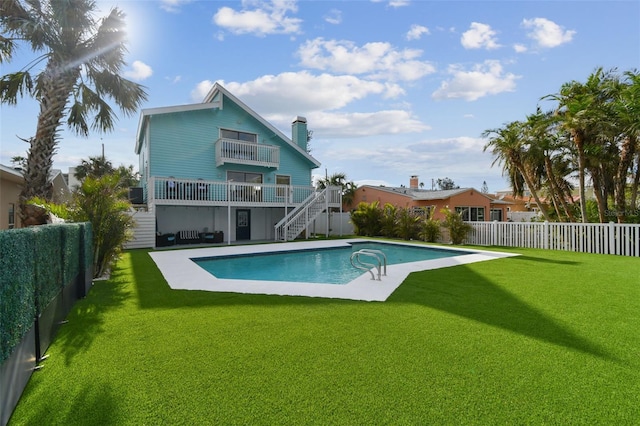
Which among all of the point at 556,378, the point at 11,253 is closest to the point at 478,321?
the point at 556,378

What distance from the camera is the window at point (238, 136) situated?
18.6 m

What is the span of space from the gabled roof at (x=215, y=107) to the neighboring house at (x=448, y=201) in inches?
403

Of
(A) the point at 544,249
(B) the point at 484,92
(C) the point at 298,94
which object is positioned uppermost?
(C) the point at 298,94

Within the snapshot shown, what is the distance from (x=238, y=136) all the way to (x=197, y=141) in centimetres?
260

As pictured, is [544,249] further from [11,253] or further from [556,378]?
[11,253]

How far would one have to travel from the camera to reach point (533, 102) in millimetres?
17203

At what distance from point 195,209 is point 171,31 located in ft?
28.9

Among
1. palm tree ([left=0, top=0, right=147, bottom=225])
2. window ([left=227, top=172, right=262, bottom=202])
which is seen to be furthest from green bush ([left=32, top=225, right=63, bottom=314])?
window ([left=227, top=172, right=262, bottom=202])

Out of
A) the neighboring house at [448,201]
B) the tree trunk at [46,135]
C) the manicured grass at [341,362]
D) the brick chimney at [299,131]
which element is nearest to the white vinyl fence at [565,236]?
the manicured grass at [341,362]

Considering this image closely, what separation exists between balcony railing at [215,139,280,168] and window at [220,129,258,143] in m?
1.21

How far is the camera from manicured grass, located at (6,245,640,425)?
2.47 meters

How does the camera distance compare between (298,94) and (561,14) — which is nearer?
(561,14)

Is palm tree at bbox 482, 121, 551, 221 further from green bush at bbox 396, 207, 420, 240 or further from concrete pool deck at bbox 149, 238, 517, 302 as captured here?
concrete pool deck at bbox 149, 238, 517, 302

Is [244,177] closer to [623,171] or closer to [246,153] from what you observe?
[246,153]
